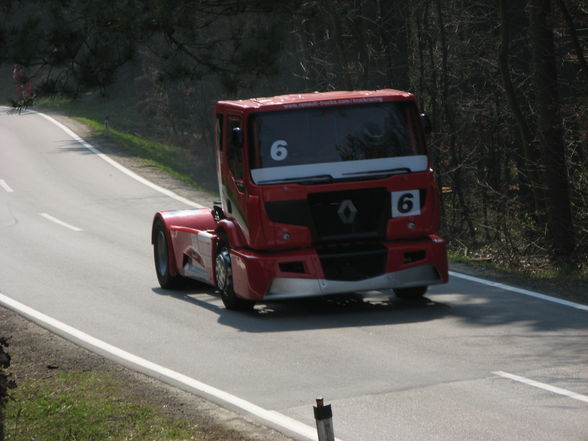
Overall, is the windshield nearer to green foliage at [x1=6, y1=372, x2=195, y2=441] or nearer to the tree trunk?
green foliage at [x1=6, y1=372, x2=195, y2=441]

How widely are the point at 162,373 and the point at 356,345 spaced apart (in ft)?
6.46

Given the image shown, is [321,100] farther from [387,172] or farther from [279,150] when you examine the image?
[387,172]

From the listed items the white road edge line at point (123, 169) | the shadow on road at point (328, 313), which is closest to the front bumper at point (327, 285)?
the shadow on road at point (328, 313)

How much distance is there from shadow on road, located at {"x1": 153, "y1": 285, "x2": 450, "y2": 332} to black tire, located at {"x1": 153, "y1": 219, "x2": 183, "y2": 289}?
0.78 meters

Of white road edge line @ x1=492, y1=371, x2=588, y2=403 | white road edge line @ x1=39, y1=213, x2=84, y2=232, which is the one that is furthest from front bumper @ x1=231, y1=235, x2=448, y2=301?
white road edge line @ x1=39, y1=213, x2=84, y2=232

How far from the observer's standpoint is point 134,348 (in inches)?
440

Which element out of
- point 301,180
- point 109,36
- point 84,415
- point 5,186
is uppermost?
point 109,36

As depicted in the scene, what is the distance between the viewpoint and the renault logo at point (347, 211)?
1217cm

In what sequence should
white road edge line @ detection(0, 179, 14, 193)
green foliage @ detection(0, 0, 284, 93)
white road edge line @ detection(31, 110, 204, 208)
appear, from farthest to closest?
white road edge line @ detection(0, 179, 14, 193) < white road edge line @ detection(31, 110, 204, 208) < green foliage @ detection(0, 0, 284, 93)

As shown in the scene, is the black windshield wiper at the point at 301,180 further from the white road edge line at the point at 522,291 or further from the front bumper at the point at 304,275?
the white road edge line at the point at 522,291

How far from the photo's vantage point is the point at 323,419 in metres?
5.80

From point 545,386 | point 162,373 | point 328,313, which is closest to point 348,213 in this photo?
point 328,313

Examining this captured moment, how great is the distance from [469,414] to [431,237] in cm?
497

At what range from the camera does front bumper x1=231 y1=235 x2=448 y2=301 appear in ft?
39.7
